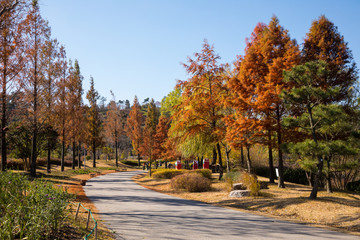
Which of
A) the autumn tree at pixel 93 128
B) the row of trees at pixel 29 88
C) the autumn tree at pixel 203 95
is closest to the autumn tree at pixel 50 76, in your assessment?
the row of trees at pixel 29 88

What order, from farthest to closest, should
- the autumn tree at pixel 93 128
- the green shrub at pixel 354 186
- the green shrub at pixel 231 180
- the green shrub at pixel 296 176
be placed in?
the autumn tree at pixel 93 128 → the green shrub at pixel 296 176 → the green shrub at pixel 354 186 → the green shrub at pixel 231 180

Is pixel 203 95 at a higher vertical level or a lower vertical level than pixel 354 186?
higher

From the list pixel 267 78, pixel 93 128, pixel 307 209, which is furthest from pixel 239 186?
pixel 93 128

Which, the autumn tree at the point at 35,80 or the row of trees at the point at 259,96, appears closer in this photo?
the row of trees at the point at 259,96

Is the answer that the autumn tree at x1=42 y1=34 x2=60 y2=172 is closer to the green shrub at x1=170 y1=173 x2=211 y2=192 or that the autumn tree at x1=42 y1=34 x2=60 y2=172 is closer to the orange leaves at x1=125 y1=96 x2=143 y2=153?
the green shrub at x1=170 y1=173 x2=211 y2=192

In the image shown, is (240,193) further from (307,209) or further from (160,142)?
(160,142)

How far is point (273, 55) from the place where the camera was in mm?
17062

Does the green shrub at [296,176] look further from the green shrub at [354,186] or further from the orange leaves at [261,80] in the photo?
the orange leaves at [261,80]

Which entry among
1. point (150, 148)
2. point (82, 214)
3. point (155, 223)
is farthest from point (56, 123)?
point (155, 223)

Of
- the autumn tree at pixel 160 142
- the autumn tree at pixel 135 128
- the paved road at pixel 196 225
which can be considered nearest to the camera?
the paved road at pixel 196 225

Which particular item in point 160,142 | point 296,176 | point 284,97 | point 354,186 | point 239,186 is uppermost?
point 284,97

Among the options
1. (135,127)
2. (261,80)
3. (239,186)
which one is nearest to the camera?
(239,186)

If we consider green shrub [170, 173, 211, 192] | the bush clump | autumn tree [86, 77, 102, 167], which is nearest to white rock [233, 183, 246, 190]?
green shrub [170, 173, 211, 192]

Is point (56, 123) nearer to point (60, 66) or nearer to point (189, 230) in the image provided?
point (60, 66)
